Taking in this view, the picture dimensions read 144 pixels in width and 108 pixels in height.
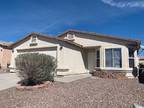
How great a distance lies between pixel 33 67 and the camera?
1098 cm

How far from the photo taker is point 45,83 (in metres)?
11.4

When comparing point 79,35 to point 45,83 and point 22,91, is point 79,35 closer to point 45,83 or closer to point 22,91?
point 45,83

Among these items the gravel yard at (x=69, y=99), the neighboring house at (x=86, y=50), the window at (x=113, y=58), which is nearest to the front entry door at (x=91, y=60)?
the neighboring house at (x=86, y=50)

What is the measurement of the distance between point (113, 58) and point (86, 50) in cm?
389

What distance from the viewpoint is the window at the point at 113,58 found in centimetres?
1649

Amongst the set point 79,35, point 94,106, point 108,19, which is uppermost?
point 108,19

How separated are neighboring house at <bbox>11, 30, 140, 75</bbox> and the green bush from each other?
3.88 meters

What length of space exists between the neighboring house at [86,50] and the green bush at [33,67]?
153 inches

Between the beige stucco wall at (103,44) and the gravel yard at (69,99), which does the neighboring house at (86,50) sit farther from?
the gravel yard at (69,99)

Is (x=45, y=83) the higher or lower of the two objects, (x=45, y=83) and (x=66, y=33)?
the lower

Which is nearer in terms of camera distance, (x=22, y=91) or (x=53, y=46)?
(x=22, y=91)

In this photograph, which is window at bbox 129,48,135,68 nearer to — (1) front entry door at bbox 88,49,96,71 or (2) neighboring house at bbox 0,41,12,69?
(1) front entry door at bbox 88,49,96,71

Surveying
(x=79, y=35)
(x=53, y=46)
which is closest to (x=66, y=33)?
(x=79, y=35)

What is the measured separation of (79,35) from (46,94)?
462 inches
